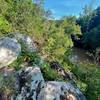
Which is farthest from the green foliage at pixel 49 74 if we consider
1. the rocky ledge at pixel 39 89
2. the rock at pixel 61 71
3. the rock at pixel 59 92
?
the rock at pixel 59 92

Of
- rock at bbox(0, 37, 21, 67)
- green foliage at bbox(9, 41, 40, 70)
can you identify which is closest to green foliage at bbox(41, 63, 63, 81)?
green foliage at bbox(9, 41, 40, 70)

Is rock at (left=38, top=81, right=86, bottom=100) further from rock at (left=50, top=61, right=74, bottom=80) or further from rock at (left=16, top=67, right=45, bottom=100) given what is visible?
rock at (left=50, top=61, right=74, bottom=80)

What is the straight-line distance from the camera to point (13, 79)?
8594 mm

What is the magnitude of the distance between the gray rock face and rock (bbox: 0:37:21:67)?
35.7 inches

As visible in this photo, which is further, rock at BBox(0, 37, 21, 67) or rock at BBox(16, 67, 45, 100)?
rock at BBox(0, 37, 21, 67)

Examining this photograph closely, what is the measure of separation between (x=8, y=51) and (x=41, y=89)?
7.14 feet

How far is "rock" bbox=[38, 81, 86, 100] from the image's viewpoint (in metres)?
7.63

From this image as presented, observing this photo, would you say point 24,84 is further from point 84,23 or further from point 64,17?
Answer: point 84,23

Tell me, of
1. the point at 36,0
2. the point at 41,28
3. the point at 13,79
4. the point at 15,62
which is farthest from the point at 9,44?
the point at 36,0

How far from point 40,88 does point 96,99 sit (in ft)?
5.68

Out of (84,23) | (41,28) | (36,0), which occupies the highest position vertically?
(36,0)

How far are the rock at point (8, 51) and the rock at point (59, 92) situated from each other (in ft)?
6.32

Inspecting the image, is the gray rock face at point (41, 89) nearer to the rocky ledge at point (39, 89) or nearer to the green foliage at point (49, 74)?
the rocky ledge at point (39, 89)

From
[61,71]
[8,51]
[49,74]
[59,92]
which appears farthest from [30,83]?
[8,51]
